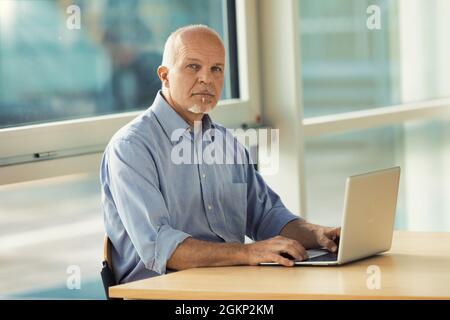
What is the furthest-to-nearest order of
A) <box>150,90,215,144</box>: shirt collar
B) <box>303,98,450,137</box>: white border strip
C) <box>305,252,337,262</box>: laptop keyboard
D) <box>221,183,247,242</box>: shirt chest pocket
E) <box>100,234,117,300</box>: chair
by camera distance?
1. <box>303,98,450,137</box>: white border strip
2. <box>221,183,247,242</box>: shirt chest pocket
3. <box>150,90,215,144</box>: shirt collar
4. <box>100,234,117,300</box>: chair
5. <box>305,252,337,262</box>: laptop keyboard

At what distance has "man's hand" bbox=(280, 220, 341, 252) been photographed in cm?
283

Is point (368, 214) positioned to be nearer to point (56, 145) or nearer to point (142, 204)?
point (142, 204)

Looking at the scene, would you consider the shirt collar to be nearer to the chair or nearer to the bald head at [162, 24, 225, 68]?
the bald head at [162, 24, 225, 68]

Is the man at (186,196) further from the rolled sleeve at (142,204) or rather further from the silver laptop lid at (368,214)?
the silver laptop lid at (368,214)

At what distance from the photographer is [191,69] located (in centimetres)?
301

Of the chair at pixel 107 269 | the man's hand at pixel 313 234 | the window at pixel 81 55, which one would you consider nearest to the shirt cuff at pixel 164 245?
the chair at pixel 107 269

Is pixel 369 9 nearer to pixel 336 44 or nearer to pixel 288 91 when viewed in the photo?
pixel 336 44

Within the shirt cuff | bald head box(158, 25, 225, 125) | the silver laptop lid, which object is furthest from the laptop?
A: bald head box(158, 25, 225, 125)

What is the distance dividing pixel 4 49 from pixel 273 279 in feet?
4.90

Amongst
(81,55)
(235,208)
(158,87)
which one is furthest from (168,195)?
(158,87)

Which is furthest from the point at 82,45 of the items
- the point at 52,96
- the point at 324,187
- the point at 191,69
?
the point at 324,187

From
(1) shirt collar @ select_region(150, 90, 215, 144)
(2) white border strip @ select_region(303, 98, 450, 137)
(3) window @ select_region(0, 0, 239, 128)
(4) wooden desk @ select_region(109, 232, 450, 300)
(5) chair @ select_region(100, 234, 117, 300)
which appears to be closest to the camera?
(4) wooden desk @ select_region(109, 232, 450, 300)

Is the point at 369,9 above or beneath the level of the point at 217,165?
above

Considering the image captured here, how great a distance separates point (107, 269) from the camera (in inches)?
109
